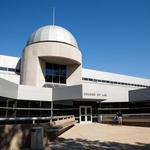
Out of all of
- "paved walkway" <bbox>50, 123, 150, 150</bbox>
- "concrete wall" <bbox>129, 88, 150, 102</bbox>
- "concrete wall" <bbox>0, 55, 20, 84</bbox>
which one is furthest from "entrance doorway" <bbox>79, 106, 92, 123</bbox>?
"paved walkway" <bbox>50, 123, 150, 150</bbox>

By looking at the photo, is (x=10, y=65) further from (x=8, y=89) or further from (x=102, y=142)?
(x=102, y=142)

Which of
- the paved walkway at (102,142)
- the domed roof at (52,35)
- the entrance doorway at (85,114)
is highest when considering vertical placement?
the domed roof at (52,35)

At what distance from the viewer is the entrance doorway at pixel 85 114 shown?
2770 cm

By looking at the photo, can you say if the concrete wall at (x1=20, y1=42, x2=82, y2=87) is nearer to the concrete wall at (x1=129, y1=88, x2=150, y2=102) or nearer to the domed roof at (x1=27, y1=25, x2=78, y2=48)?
the domed roof at (x1=27, y1=25, x2=78, y2=48)

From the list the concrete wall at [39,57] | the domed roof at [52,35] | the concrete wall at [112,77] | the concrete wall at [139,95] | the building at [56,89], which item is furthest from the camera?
the concrete wall at [112,77]

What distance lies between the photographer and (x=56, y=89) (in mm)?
26297

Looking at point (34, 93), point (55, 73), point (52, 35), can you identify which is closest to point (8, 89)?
point (34, 93)

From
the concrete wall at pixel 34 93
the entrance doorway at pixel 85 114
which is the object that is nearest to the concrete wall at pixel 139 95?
the entrance doorway at pixel 85 114

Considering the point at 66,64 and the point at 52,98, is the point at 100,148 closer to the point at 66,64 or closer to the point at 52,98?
the point at 52,98

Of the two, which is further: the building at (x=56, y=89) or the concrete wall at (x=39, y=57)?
the concrete wall at (x=39, y=57)

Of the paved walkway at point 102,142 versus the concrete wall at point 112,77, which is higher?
the concrete wall at point 112,77

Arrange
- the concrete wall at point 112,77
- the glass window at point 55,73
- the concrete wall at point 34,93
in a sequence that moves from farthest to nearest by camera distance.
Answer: the concrete wall at point 112,77
the glass window at point 55,73
the concrete wall at point 34,93

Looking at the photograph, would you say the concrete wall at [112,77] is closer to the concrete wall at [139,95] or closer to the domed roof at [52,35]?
the domed roof at [52,35]

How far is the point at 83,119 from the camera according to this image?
91.1 ft
